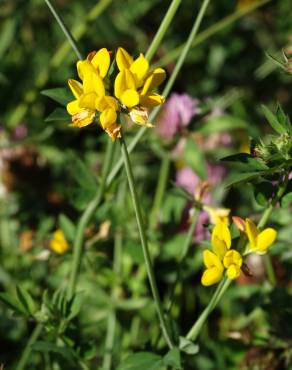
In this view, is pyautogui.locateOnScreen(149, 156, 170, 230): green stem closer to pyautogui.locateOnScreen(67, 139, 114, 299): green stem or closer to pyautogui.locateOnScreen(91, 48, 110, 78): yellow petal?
pyautogui.locateOnScreen(67, 139, 114, 299): green stem

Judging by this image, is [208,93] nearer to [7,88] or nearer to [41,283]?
[7,88]

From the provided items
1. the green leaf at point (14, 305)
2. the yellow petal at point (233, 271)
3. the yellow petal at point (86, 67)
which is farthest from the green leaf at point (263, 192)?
the green leaf at point (14, 305)

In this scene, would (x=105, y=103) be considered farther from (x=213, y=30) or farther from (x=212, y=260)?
(x=213, y=30)

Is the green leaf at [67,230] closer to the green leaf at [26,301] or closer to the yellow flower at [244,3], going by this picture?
the green leaf at [26,301]

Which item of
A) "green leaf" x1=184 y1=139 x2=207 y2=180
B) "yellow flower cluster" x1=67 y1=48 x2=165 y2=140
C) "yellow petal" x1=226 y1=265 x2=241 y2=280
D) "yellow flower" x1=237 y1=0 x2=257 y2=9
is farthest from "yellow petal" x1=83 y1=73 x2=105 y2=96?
"yellow flower" x1=237 y1=0 x2=257 y2=9

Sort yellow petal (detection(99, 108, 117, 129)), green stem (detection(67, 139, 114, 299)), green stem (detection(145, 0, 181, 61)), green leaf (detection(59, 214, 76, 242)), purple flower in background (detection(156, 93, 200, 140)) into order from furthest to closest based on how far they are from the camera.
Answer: purple flower in background (detection(156, 93, 200, 140))
green leaf (detection(59, 214, 76, 242))
green stem (detection(67, 139, 114, 299))
green stem (detection(145, 0, 181, 61))
yellow petal (detection(99, 108, 117, 129))

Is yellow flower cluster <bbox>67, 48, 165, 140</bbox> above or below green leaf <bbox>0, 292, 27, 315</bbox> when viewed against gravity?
above

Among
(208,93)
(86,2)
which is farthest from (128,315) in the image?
(86,2)
